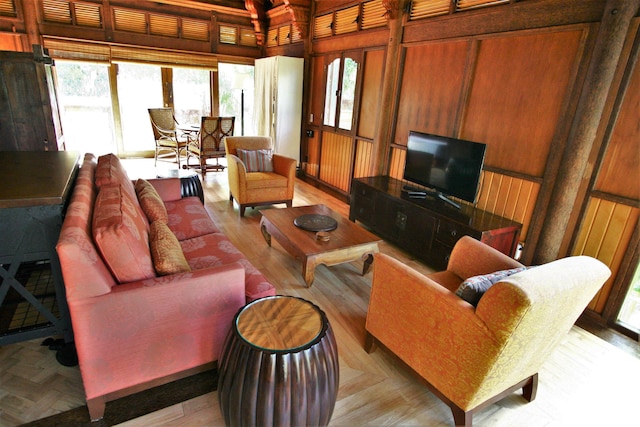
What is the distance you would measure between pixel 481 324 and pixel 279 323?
0.81 metres

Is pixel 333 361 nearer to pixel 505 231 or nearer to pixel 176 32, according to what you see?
pixel 505 231

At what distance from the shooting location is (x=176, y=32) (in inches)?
247

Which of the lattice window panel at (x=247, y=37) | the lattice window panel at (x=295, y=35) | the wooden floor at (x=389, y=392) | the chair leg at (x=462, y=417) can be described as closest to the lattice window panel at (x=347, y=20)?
the lattice window panel at (x=295, y=35)

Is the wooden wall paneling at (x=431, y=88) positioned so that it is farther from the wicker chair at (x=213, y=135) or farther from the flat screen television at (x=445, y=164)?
the wicker chair at (x=213, y=135)

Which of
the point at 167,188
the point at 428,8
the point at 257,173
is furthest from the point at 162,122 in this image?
the point at 428,8

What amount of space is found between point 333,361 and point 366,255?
4.74ft

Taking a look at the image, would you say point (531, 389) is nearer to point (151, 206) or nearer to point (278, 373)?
point (278, 373)

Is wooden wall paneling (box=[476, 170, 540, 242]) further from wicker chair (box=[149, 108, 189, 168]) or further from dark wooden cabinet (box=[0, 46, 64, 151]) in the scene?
wicker chair (box=[149, 108, 189, 168])

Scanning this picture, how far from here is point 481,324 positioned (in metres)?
→ 1.38

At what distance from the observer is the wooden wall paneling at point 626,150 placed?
86.9 inches

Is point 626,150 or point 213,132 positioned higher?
point 626,150

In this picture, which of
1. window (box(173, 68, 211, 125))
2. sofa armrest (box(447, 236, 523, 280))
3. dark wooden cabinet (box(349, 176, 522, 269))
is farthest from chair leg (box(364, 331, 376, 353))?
window (box(173, 68, 211, 125))

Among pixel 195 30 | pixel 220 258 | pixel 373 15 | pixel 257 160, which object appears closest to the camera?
pixel 220 258

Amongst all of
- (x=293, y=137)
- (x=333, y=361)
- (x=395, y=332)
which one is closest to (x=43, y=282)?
(x=333, y=361)
